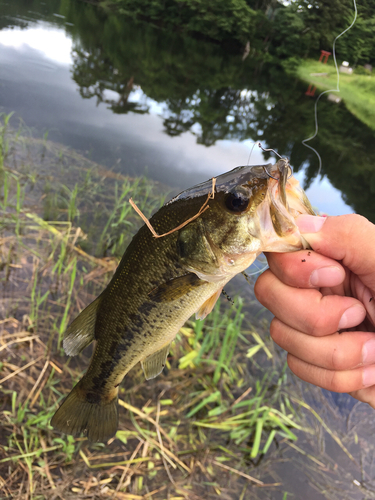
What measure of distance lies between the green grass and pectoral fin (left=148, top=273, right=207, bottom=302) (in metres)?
21.3

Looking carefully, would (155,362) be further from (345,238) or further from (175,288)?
(345,238)

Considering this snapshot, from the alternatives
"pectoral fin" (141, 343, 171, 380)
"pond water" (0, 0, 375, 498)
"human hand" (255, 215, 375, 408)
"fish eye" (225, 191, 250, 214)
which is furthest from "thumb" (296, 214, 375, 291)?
"pond water" (0, 0, 375, 498)

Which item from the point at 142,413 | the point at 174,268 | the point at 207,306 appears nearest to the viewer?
the point at 174,268

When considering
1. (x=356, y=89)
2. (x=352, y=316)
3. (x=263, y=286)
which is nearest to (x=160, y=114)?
(x=356, y=89)

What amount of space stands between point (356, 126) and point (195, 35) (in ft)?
114

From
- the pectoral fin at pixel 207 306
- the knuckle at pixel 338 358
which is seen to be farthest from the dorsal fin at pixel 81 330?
the knuckle at pixel 338 358

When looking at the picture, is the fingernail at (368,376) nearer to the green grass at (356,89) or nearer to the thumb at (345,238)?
the thumb at (345,238)

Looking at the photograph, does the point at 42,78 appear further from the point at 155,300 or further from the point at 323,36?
the point at 323,36

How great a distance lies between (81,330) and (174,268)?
731 millimetres

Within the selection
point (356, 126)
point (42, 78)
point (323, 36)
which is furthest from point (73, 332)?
point (323, 36)

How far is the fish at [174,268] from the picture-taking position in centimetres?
143

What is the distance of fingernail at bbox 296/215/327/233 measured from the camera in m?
1.51

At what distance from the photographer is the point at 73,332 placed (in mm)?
1880

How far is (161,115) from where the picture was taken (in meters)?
13.9
